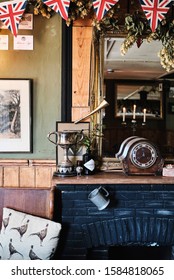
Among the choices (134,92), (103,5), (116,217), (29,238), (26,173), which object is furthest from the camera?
(26,173)

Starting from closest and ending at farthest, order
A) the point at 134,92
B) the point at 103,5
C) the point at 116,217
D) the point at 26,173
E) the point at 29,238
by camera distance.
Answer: the point at 29,238 → the point at 103,5 → the point at 116,217 → the point at 134,92 → the point at 26,173

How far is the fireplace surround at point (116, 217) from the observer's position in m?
2.68

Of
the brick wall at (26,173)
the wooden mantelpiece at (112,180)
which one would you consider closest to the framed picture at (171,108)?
the wooden mantelpiece at (112,180)

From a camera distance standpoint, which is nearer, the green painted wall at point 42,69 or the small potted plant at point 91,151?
the small potted plant at point 91,151

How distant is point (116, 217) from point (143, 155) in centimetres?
53

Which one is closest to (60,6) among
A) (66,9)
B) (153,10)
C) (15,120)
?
(66,9)

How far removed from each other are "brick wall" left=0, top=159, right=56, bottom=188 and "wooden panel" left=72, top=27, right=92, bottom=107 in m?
0.59

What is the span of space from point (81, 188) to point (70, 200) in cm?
13

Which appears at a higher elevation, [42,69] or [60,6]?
[60,6]

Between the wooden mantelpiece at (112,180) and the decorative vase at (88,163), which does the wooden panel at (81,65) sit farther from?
the wooden mantelpiece at (112,180)

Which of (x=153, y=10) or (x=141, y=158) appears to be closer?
(x=153, y=10)

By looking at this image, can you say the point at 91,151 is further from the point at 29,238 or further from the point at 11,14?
the point at 11,14

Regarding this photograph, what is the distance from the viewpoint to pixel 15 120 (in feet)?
A: 9.70

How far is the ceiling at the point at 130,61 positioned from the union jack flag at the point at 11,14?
73cm
